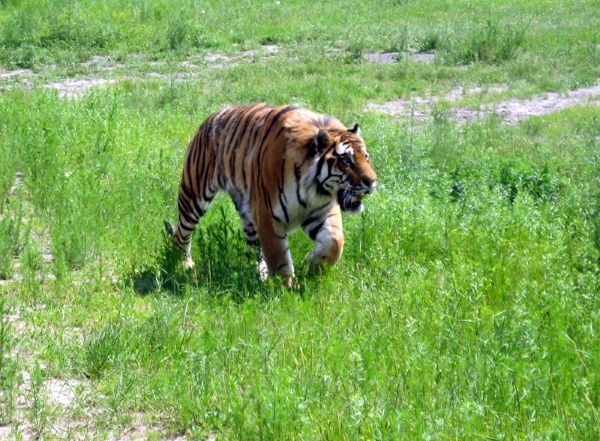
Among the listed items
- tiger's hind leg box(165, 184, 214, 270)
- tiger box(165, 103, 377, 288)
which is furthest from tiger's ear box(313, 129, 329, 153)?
tiger's hind leg box(165, 184, 214, 270)

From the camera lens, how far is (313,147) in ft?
21.7

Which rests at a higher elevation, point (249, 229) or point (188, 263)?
point (249, 229)

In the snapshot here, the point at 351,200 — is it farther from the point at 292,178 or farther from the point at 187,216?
the point at 187,216

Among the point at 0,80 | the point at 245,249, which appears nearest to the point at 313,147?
the point at 245,249

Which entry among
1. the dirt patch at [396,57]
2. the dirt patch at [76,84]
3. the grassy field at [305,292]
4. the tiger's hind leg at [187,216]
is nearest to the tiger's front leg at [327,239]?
the grassy field at [305,292]

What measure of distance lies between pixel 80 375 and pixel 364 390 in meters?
1.76

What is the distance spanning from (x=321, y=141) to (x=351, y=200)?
48cm

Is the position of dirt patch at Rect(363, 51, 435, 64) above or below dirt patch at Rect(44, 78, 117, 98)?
below

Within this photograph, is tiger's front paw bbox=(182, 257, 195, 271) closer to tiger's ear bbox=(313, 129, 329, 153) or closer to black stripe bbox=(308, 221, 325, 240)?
black stripe bbox=(308, 221, 325, 240)

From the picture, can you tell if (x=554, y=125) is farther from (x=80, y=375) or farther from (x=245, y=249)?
(x=80, y=375)

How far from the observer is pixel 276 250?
6.79 meters

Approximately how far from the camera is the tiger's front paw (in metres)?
7.59

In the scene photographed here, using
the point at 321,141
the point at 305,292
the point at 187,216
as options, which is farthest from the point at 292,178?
the point at 187,216

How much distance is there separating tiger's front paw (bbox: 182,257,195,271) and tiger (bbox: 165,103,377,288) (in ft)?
0.19
